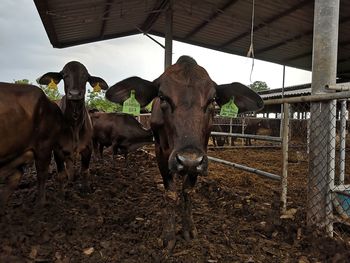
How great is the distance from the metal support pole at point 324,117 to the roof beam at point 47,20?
21.6 ft

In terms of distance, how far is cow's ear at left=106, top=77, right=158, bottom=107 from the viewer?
3.47 m

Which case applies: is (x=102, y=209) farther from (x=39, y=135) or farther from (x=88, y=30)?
(x=88, y=30)

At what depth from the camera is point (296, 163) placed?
28.3ft

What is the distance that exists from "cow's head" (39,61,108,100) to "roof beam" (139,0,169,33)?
19.3 feet

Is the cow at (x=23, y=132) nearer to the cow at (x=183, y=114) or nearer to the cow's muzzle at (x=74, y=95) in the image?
the cow's muzzle at (x=74, y=95)

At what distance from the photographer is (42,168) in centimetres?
430

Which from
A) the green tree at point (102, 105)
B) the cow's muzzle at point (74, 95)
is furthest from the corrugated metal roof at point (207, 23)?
the cow's muzzle at point (74, 95)

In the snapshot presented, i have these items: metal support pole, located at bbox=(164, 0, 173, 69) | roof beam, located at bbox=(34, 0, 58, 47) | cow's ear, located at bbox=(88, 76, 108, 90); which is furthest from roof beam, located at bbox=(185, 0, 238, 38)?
cow's ear, located at bbox=(88, 76, 108, 90)

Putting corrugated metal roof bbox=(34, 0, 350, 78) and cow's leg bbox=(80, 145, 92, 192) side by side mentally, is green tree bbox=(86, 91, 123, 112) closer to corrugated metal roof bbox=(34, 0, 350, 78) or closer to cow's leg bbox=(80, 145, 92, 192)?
cow's leg bbox=(80, 145, 92, 192)

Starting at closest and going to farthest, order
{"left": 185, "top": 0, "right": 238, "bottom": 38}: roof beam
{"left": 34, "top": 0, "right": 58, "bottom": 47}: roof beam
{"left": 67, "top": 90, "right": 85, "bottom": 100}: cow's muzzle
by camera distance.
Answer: {"left": 67, "top": 90, "right": 85, "bottom": 100}: cow's muzzle → {"left": 34, "top": 0, "right": 58, "bottom": 47}: roof beam → {"left": 185, "top": 0, "right": 238, "bottom": 38}: roof beam

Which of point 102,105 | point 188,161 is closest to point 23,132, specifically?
point 188,161

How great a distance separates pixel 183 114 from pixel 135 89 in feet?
2.84

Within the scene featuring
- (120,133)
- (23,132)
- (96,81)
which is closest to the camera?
(23,132)

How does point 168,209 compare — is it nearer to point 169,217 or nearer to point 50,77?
point 169,217
